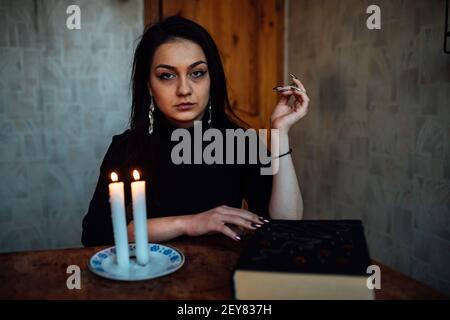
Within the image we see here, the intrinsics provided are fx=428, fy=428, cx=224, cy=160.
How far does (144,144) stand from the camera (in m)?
1.44

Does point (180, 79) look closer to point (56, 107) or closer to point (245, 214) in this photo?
point (245, 214)

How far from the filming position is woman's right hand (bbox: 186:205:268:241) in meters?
0.88

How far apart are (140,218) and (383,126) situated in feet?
4.53

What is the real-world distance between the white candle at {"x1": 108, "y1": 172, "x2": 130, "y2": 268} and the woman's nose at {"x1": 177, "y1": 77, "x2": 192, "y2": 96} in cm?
53

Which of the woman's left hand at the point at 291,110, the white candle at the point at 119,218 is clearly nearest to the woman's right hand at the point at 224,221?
the white candle at the point at 119,218

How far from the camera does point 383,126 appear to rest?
182 cm

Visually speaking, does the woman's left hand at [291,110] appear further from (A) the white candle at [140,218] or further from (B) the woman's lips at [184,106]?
(A) the white candle at [140,218]

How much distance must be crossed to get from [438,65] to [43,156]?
6.32 feet

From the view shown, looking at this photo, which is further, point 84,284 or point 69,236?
point 69,236

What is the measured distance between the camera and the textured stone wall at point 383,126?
1553 millimetres
